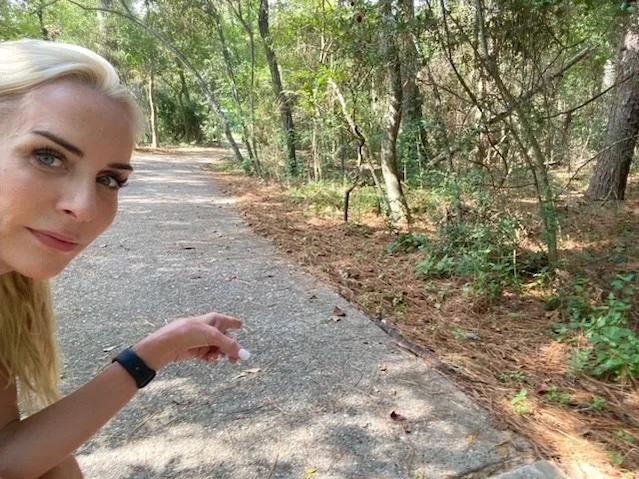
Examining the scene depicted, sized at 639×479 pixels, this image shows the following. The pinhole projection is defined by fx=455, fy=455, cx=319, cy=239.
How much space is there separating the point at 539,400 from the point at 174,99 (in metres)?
27.1

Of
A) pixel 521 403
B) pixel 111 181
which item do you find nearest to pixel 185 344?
pixel 111 181

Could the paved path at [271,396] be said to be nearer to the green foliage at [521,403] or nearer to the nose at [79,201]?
the green foliage at [521,403]

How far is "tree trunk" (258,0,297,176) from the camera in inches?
365

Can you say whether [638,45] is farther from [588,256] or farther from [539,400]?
[539,400]

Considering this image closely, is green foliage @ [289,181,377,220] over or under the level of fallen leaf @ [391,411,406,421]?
over

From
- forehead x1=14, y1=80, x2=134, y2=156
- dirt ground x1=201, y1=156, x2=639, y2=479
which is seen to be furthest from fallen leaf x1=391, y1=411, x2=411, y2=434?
forehead x1=14, y1=80, x2=134, y2=156

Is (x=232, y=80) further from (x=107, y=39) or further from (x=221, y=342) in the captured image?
(x=221, y=342)

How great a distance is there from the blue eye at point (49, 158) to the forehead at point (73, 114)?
4 cm

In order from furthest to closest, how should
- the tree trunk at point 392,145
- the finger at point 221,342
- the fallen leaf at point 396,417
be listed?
1. the tree trunk at point 392,145
2. the fallen leaf at point 396,417
3. the finger at point 221,342

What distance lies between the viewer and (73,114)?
84 centimetres

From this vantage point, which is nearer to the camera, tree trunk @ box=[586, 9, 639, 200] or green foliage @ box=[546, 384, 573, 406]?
green foliage @ box=[546, 384, 573, 406]

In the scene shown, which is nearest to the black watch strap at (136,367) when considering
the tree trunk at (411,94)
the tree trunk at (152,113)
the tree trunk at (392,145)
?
the tree trunk at (411,94)

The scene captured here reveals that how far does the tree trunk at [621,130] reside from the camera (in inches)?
194

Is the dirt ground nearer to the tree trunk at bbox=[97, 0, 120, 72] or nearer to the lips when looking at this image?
the lips
